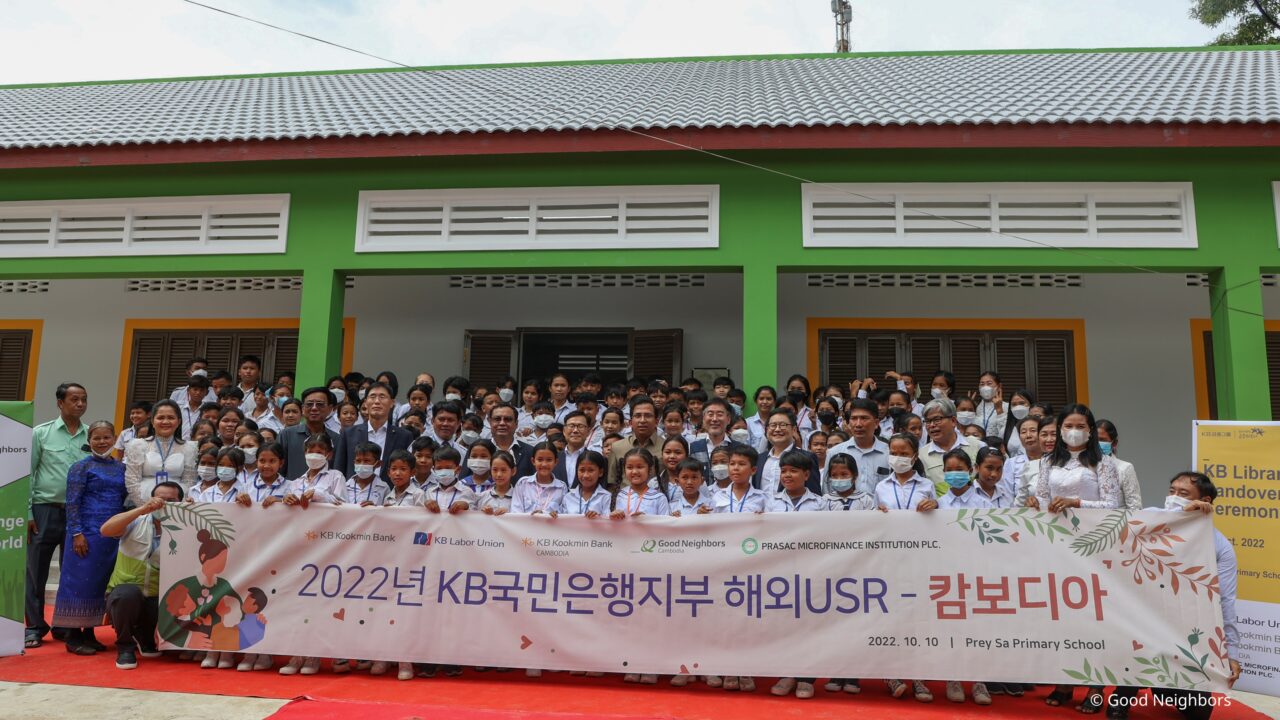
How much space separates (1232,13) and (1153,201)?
1759 centimetres

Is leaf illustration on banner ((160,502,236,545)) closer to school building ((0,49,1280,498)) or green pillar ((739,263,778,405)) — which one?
school building ((0,49,1280,498))

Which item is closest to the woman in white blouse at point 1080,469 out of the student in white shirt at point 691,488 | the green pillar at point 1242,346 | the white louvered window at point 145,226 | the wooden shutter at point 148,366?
the student in white shirt at point 691,488

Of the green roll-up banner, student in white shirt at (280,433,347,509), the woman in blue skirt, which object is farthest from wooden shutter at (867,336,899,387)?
the green roll-up banner

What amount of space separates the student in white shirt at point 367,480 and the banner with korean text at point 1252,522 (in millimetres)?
4694

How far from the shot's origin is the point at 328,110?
29.4 feet

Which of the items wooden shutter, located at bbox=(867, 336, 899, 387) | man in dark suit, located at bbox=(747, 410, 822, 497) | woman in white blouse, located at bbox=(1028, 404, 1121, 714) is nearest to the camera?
woman in white blouse, located at bbox=(1028, 404, 1121, 714)

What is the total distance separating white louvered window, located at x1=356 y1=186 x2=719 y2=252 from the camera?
7.18 meters

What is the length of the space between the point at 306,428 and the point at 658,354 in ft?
11.9

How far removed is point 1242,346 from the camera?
6.60 m

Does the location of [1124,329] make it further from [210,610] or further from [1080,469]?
[210,610]

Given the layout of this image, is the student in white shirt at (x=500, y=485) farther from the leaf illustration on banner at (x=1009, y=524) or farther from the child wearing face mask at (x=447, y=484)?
the leaf illustration on banner at (x=1009, y=524)

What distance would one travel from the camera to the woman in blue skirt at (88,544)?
515cm

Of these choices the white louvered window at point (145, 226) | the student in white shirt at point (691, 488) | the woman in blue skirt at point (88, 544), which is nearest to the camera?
the student in white shirt at point (691, 488)

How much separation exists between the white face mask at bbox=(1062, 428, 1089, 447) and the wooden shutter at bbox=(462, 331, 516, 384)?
223 inches
